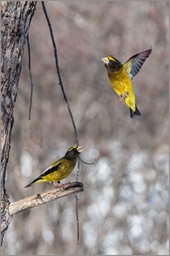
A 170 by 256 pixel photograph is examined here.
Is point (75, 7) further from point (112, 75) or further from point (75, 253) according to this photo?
point (112, 75)

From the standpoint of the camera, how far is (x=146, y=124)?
4980 millimetres

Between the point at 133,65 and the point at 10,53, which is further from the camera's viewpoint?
the point at 10,53

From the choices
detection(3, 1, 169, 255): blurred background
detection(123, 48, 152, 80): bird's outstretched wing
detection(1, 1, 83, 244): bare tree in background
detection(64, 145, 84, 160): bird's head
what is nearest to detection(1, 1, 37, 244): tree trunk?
detection(1, 1, 83, 244): bare tree in background

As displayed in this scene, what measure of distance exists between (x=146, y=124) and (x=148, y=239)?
0.96 metres

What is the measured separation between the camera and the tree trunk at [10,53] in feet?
4.32

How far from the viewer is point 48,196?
1.34 metres

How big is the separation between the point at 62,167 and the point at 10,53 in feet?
0.73

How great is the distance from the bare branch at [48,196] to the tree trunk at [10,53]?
2.0 inches

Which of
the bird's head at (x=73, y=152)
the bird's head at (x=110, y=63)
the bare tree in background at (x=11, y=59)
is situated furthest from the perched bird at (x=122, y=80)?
the bare tree in background at (x=11, y=59)

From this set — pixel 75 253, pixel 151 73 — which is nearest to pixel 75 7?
pixel 151 73

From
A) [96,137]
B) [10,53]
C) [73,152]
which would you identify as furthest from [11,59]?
[96,137]

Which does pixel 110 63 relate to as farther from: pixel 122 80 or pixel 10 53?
pixel 10 53

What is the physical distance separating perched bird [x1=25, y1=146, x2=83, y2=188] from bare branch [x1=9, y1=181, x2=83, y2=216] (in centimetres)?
3

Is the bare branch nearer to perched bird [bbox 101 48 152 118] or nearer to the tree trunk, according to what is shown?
the tree trunk
